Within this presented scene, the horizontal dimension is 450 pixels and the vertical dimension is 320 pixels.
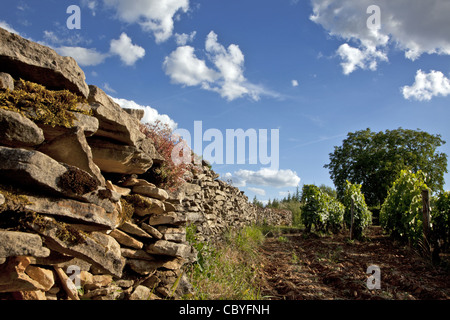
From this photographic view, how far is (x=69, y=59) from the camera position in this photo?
3221 millimetres

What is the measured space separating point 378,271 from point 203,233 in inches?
166

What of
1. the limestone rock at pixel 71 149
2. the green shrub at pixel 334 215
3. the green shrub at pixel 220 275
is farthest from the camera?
the green shrub at pixel 334 215

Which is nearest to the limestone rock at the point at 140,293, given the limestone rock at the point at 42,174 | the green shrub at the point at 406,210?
the limestone rock at the point at 42,174

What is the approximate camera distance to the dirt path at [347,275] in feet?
17.7

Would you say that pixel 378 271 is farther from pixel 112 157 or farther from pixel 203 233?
pixel 112 157

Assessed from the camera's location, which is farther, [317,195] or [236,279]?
[317,195]

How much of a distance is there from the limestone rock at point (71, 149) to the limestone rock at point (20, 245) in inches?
31.3

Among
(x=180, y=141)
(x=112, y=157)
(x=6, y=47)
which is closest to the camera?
(x=6, y=47)

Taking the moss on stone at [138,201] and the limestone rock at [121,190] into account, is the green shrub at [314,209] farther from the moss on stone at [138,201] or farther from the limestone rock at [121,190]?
the limestone rock at [121,190]

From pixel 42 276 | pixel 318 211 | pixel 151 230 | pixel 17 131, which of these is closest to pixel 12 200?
pixel 17 131

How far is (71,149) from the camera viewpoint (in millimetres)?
2875
